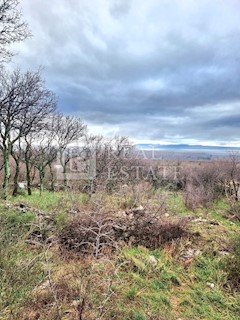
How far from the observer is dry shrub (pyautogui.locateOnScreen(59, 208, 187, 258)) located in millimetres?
6371

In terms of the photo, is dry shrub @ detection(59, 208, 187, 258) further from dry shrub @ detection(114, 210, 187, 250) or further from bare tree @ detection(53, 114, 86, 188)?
bare tree @ detection(53, 114, 86, 188)

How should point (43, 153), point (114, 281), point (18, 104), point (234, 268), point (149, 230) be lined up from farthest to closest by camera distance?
point (43, 153) < point (18, 104) < point (149, 230) < point (234, 268) < point (114, 281)

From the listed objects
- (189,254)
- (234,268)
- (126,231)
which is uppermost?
(126,231)

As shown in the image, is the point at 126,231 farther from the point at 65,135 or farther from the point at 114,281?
the point at 65,135

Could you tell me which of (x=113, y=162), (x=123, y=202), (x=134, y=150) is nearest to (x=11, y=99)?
(x=123, y=202)

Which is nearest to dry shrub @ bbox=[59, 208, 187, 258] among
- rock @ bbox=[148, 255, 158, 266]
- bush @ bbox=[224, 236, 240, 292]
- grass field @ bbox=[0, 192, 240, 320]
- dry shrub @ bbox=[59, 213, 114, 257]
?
dry shrub @ bbox=[59, 213, 114, 257]

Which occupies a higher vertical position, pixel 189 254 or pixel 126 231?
pixel 126 231

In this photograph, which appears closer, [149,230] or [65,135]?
[149,230]

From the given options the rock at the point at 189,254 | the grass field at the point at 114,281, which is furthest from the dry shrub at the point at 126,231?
the rock at the point at 189,254

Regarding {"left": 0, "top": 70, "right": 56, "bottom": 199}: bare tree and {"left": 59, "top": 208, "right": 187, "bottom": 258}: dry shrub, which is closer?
{"left": 59, "top": 208, "right": 187, "bottom": 258}: dry shrub

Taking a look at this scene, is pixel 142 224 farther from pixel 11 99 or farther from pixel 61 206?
pixel 11 99

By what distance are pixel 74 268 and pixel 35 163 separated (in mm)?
22703

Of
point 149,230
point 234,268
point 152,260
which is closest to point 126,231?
point 149,230

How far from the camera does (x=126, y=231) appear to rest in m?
7.00
